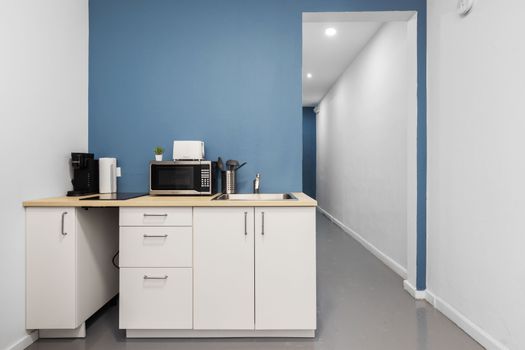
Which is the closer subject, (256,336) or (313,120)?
(256,336)

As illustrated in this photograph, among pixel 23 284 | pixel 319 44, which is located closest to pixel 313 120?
pixel 319 44

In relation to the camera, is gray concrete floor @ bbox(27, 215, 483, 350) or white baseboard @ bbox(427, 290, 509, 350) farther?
gray concrete floor @ bbox(27, 215, 483, 350)

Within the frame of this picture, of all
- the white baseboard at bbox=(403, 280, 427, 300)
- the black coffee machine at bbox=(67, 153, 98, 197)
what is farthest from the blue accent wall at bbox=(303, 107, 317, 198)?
the black coffee machine at bbox=(67, 153, 98, 197)

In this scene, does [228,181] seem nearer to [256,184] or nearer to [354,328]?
[256,184]

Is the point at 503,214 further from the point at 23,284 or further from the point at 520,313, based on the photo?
the point at 23,284

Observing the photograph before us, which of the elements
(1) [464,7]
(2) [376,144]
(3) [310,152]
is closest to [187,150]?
(1) [464,7]

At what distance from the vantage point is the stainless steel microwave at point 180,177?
2348 millimetres

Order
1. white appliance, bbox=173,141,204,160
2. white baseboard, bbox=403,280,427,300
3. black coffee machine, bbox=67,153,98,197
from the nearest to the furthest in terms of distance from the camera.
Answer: black coffee machine, bbox=67,153,98,197 < white appliance, bbox=173,141,204,160 < white baseboard, bbox=403,280,427,300

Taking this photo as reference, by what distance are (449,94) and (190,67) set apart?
2.00 m

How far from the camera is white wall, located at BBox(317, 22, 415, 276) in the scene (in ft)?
10.8

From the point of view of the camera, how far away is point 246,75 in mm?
2582

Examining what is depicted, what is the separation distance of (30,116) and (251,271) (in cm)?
169

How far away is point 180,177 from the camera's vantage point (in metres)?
2.37

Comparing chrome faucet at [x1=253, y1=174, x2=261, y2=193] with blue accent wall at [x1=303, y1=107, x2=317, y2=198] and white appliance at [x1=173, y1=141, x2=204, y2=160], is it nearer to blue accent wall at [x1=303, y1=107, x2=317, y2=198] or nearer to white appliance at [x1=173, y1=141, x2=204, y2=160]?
A: white appliance at [x1=173, y1=141, x2=204, y2=160]
